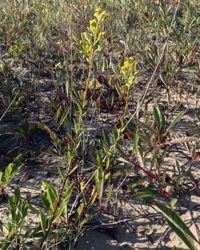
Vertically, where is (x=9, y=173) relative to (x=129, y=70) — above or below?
below

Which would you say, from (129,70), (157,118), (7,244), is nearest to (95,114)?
(157,118)

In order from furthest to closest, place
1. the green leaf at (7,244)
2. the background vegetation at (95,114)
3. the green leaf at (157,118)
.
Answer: the green leaf at (157,118) → the background vegetation at (95,114) → the green leaf at (7,244)

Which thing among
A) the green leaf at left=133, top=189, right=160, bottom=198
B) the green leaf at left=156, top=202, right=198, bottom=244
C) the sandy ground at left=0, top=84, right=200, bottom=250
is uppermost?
the green leaf at left=156, top=202, right=198, bottom=244

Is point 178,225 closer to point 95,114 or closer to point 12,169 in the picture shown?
point 12,169

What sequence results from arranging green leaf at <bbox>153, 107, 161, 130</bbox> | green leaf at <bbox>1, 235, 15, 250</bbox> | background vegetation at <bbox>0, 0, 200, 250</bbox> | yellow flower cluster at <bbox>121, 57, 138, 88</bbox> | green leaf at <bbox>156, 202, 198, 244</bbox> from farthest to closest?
green leaf at <bbox>153, 107, 161, 130</bbox>
yellow flower cluster at <bbox>121, 57, 138, 88</bbox>
background vegetation at <bbox>0, 0, 200, 250</bbox>
green leaf at <bbox>1, 235, 15, 250</bbox>
green leaf at <bbox>156, 202, 198, 244</bbox>

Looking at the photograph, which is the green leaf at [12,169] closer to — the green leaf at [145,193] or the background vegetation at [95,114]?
the background vegetation at [95,114]

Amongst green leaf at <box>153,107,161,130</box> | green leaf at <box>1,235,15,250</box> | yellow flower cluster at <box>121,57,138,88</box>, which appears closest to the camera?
green leaf at <box>1,235,15,250</box>

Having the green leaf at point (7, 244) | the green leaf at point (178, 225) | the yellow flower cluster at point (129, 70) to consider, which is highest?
the yellow flower cluster at point (129, 70)

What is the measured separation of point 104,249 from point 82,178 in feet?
1.33

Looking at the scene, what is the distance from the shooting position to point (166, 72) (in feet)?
8.30

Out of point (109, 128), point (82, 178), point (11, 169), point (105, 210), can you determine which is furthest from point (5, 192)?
point (109, 128)

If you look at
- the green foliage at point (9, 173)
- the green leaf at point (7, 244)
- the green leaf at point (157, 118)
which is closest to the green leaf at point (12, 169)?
the green foliage at point (9, 173)

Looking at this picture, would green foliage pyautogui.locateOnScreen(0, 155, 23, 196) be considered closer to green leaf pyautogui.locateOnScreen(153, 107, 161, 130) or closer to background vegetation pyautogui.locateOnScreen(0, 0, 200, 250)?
background vegetation pyautogui.locateOnScreen(0, 0, 200, 250)

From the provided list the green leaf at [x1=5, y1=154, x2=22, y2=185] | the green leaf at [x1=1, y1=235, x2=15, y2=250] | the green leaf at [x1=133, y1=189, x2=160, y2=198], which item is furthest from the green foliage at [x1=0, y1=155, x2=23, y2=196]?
the green leaf at [x1=133, y1=189, x2=160, y2=198]
